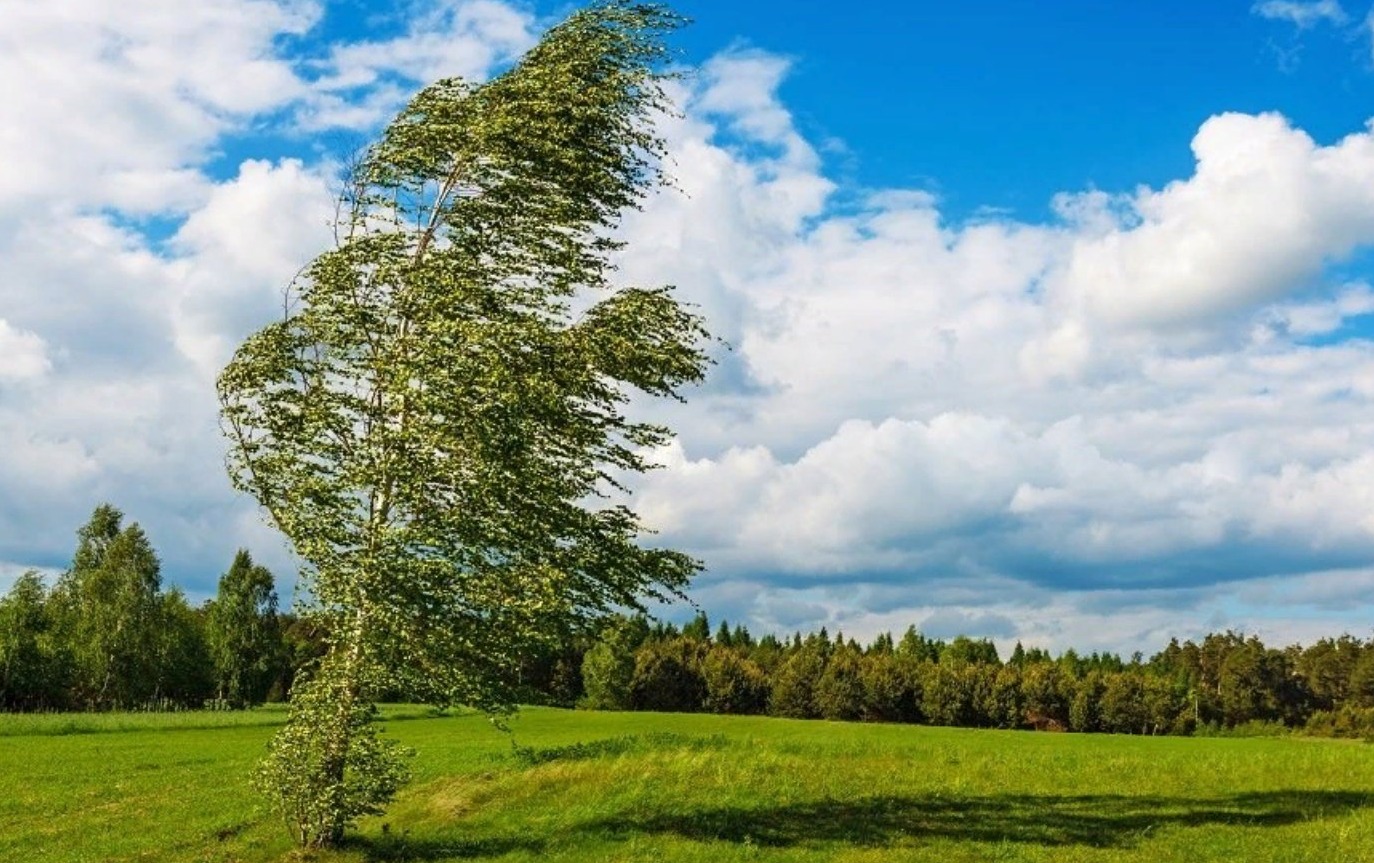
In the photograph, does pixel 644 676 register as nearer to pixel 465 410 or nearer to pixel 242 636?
pixel 242 636

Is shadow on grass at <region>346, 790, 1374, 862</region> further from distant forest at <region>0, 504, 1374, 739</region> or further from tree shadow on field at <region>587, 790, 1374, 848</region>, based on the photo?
distant forest at <region>0, 504, 1374, 739</region>

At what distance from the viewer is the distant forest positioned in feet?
347

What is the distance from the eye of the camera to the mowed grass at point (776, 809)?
816 inches

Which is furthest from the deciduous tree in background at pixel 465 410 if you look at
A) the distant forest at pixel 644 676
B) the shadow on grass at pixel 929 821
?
the distant forest at pixel 644 676

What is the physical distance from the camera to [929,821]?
22.8m

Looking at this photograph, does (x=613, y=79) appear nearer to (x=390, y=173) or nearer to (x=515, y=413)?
(x=390, y=173)

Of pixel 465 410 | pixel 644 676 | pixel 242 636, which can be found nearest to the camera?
pixel 465 410

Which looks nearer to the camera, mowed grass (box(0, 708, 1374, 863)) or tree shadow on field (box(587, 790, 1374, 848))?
mowed grass (box(0, 708, 1374, 863))

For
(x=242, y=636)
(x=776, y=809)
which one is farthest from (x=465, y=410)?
(x=242, y=636)

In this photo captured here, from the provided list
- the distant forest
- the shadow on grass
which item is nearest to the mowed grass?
the shadow on grass

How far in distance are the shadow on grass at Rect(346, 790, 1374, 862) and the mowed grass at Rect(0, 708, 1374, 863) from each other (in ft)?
0.21

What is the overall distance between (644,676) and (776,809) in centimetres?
10282

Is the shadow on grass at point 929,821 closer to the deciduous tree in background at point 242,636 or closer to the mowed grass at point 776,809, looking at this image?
the mowed grass at point 776,809

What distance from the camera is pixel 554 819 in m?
22.9
